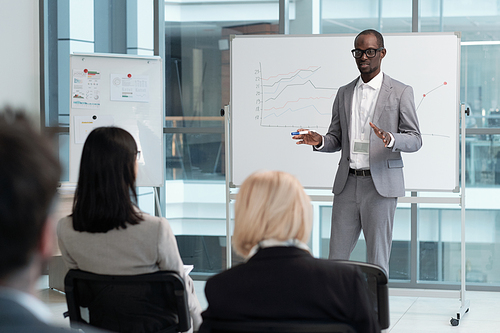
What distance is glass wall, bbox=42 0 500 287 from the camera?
405 cm

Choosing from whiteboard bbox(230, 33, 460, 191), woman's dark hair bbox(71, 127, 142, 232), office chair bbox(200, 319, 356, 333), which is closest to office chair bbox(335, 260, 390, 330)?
office chair bbox(200, 319, 356, 333)

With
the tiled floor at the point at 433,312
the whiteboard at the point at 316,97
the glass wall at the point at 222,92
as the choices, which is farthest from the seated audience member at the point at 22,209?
the glass wall at the point at 222,92

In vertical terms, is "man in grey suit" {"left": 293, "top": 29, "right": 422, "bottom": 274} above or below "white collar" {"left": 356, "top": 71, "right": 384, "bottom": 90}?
below

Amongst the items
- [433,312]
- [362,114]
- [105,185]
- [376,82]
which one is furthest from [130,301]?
[433,312]

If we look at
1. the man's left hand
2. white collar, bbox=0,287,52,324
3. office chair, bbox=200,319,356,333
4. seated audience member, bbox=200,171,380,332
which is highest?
the man's left hand

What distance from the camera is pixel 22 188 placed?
0.54 meters

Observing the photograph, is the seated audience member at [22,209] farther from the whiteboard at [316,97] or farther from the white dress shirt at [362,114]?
the whiteboard at [316,97]

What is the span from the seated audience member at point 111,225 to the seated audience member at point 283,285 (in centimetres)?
48

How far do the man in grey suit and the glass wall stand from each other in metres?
1.52

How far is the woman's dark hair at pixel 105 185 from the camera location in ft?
5.44

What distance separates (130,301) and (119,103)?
2.72 metres

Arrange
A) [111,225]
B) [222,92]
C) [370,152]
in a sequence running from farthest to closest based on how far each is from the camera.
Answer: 1. [222,92]
2. [370,152]
3. [111,225]

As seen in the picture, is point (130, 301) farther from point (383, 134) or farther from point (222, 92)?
point (222, 92)

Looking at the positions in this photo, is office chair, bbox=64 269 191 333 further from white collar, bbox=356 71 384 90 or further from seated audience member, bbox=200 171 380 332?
white collar, bbox=356 71 384 90
